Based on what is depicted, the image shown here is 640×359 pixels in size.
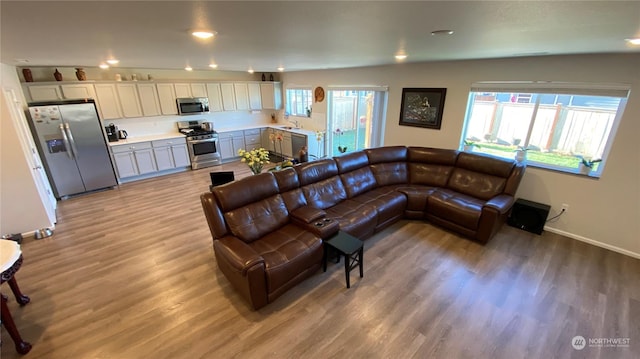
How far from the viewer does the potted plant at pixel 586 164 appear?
334 centimetres

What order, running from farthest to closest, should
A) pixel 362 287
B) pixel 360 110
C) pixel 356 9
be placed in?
pixel 360 110
pixel 362 287
pixel 356 9

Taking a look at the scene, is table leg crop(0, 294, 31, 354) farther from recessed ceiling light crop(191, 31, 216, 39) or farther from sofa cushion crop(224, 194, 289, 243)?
recessed ceiling light crop(191, 31, 216, 39)

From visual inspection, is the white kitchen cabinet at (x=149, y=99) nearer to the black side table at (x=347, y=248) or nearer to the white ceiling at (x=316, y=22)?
the white ceiling at (x=316, y=22)

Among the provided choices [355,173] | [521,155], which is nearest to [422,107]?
[521,155]

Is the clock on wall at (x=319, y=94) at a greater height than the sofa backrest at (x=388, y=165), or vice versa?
the clock on wall at (x=319, y=94)

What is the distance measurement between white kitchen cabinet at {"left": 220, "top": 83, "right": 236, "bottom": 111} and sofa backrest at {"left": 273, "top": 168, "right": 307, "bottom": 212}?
4.54 m

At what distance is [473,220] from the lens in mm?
3422

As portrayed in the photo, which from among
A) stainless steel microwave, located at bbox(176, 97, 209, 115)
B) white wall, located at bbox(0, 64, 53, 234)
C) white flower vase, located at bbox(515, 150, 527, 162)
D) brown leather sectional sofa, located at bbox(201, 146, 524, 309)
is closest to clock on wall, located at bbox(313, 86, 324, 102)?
brown leather sectional sofa, located at bbox(201, 146, 524, 309)

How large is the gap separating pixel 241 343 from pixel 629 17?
3309 mm

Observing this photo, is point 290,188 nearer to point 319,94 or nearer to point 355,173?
point 355,173

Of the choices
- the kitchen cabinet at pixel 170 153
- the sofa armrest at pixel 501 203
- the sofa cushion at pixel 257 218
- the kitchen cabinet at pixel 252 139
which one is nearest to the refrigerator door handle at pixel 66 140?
the kitchen cabinet at pixel 170 153

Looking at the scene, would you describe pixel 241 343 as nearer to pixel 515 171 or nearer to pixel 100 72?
pixel 515 171

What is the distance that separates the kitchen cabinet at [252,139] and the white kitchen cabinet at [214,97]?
0.96 metres

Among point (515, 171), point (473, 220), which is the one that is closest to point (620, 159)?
point (515, 171)
